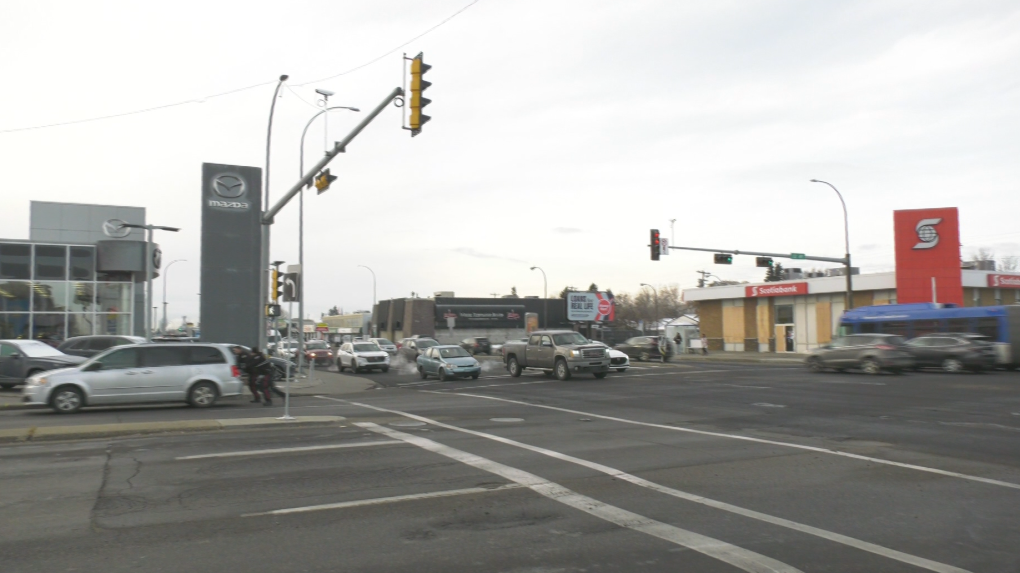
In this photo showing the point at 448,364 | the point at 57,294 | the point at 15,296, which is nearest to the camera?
the point at 448,364

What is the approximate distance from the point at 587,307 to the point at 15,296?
38.4 metres

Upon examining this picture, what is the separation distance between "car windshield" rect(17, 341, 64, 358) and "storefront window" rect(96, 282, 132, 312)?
16.6m

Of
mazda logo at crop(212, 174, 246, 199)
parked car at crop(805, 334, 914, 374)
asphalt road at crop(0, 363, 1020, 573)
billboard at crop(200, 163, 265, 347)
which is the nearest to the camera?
asphalt road at crop(0, 363, 1020, 573)

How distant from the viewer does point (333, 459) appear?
33.4 ft

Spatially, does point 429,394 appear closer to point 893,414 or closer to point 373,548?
point 893,414

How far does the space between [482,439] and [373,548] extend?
20.2ft

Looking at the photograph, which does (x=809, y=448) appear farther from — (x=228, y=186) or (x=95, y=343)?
(x=228, y=186)

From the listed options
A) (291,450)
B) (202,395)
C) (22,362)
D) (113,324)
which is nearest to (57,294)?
(113,324)

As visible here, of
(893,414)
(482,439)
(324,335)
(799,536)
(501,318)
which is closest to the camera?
(799,536)

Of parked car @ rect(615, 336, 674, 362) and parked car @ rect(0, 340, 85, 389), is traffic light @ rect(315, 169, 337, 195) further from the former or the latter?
parked car @ rect(615, 336, 674, 362)

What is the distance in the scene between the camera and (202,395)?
1797cm

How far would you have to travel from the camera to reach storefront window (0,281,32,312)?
3547cm

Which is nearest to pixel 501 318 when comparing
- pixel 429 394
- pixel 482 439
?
pixel 429 394

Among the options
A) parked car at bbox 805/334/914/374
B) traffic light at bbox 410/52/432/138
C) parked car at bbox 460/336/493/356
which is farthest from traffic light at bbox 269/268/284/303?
parked car at bbox 460/336/493/356
